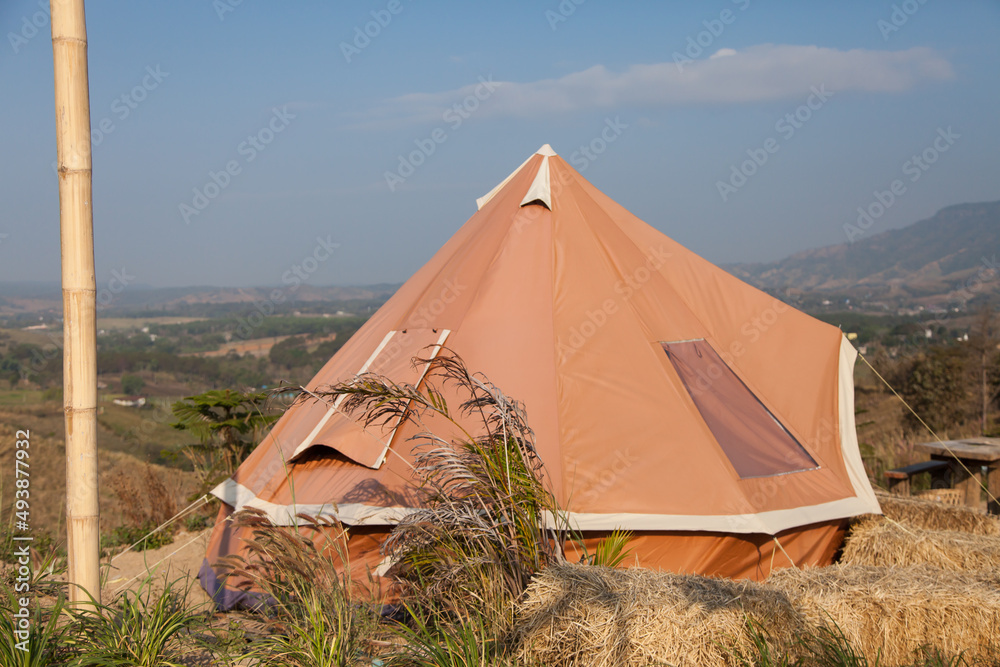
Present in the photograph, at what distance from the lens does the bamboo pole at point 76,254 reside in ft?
9.36

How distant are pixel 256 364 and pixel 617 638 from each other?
3783 cm

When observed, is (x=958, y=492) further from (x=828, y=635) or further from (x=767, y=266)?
(x=767, y=266)

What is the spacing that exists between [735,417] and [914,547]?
1397 mm

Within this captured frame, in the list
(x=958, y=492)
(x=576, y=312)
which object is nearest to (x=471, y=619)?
(x=576, y=312)

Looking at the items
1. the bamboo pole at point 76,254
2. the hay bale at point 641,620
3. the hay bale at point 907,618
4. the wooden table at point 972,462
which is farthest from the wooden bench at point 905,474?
the bamboo pole at point 76,254

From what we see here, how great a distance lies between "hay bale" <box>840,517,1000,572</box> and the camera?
4336 mm

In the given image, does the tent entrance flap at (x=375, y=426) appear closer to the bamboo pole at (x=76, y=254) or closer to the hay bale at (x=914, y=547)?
the bamboo pole at (x=76, y=254)

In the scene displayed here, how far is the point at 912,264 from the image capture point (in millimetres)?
83062

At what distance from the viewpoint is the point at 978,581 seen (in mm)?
3562

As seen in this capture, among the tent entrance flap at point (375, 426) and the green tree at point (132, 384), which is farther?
the green tree at point (132, 384)

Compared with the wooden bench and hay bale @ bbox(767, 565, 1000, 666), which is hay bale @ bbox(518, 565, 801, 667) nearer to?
hay bale @ bbox(767, 565, 1000, 666)

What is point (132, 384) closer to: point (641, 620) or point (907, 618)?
point (641, 620)

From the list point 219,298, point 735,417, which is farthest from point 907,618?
point 219,298

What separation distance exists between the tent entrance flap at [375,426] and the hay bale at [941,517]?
12.0ft
